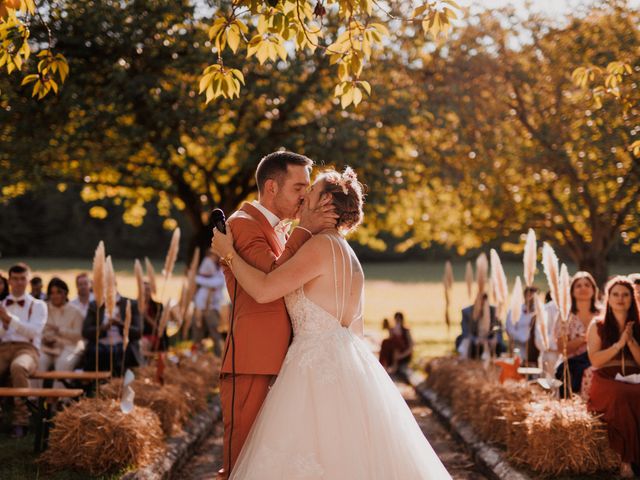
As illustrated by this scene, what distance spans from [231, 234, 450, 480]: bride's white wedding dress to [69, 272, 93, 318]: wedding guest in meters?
6.65

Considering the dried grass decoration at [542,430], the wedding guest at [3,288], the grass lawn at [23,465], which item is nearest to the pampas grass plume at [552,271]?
the dried grass decoration at [542,430]

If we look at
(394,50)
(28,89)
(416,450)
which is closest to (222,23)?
(416,450)

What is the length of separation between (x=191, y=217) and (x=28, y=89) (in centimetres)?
700

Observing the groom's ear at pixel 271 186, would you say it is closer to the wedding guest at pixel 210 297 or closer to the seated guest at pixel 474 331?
the seated guest at pixel 474 331

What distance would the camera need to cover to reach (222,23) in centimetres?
516

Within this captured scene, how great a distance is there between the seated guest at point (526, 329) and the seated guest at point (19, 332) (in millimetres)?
5126

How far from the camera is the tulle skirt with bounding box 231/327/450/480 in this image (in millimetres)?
4355

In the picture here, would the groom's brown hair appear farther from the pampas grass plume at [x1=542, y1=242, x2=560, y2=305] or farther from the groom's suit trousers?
the pampas grass plume at [x1=542, y1=242, x2=560, y2=305]

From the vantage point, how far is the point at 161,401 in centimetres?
873

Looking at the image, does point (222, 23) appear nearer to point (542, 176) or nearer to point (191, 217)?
point (542, 176)

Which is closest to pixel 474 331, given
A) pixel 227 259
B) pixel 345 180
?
pixel 345 180

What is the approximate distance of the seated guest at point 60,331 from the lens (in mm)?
10602

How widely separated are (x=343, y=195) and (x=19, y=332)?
584cm

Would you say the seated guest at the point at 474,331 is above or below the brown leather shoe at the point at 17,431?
above
